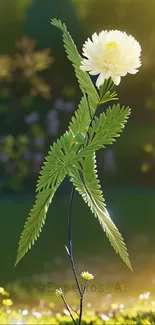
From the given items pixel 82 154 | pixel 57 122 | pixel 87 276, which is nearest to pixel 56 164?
pixel 82 154

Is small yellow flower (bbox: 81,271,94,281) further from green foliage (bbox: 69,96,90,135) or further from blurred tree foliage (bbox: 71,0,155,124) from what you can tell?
blurred tree foliage (bbox: 71,0,155,124)

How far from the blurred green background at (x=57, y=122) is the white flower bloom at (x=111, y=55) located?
0.75 feet

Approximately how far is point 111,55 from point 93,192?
0.33m

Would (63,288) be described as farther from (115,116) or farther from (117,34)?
(117,34)

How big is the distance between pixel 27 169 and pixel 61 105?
200 millimetres

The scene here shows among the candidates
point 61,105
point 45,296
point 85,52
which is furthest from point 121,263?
point 85,52

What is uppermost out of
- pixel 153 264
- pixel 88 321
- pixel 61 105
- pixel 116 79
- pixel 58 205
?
pixel 61 105

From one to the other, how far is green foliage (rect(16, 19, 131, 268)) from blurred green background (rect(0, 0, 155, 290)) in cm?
10

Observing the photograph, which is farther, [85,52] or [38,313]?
[38,313]

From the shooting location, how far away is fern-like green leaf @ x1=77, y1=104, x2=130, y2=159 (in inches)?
38.4

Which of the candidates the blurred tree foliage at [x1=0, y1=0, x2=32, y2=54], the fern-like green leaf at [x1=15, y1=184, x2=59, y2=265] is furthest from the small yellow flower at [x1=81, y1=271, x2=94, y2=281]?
the blurred tree foliage at [x1=0, y1=0, x2=32, y2=54]

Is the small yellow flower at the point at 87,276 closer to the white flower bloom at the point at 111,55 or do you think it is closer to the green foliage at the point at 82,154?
the green foliage at the point at 82,154

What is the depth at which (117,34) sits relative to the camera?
0.92m

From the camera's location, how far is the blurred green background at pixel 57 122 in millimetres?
1133
